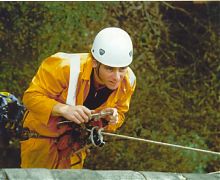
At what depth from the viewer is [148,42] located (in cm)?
442

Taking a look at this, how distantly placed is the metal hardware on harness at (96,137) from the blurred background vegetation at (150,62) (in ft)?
5.13

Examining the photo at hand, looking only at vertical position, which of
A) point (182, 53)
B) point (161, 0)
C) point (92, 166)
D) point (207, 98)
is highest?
point (161, 0)

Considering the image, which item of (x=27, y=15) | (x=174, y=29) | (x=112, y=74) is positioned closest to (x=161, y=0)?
(x=174, y=29)

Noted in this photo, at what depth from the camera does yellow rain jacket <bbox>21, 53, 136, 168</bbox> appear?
2.58m

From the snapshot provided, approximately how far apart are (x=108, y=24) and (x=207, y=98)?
85 centimetres

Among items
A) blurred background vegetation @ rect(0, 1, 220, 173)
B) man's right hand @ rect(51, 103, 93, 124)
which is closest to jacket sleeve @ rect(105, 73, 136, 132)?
man's right hand @ rect(51, 103, 93, 124)

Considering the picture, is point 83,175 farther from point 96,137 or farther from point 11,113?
point 11,113

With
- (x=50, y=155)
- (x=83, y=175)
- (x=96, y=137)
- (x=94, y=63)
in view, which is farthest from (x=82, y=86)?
(x=83, y=175)

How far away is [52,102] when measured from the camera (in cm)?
256

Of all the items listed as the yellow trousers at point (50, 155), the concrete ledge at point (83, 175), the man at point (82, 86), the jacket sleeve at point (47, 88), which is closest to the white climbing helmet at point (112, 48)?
the man at point (82, 86)

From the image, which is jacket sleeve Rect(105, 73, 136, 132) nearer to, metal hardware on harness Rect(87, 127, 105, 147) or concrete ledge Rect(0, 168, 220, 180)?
metal hardware on harness Rect(87, 127, 105, 147)

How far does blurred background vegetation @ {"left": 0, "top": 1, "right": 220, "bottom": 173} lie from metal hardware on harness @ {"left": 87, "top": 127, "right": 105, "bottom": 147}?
5.13 ft

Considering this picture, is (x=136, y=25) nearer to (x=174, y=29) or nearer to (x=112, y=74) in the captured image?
(x=174, y=29)

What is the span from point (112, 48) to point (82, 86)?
195 mm
